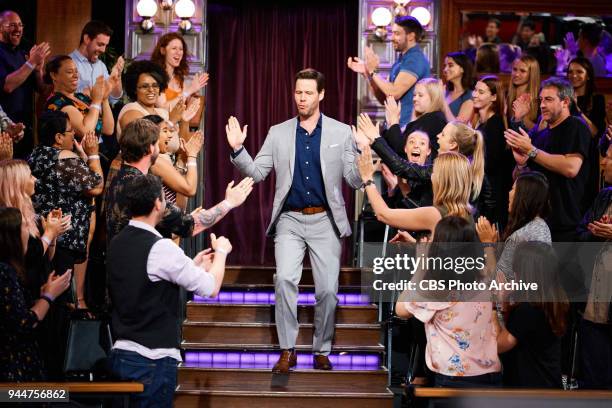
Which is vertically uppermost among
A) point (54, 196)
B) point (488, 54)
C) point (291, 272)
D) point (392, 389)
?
point (488, 54)

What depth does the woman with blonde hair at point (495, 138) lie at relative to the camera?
21.8ft

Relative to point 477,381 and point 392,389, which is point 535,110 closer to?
point 392,389

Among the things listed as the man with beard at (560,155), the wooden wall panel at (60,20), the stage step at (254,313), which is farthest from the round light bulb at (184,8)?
the man with beard at (560,155)

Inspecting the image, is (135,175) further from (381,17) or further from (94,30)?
(381,17)

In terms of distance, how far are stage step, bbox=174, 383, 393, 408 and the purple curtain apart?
3429mm

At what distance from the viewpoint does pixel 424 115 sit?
6.32 m

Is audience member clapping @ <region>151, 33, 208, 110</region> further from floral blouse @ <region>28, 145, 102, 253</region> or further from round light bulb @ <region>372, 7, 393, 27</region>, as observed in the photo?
round light bulb @ <region>372, 7, 393, 27</region>

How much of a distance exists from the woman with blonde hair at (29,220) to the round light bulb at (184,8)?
12.4 ft

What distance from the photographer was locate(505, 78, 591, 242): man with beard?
616 centimetres

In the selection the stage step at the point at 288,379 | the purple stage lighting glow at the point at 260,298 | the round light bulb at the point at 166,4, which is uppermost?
the round light bulb at the point at 166,4

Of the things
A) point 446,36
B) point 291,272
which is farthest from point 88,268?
point 446,36

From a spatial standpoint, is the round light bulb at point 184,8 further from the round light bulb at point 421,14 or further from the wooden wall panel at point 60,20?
the round light bulb at point 421,14

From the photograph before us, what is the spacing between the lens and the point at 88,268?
6.64m

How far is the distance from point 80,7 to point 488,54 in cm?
386
